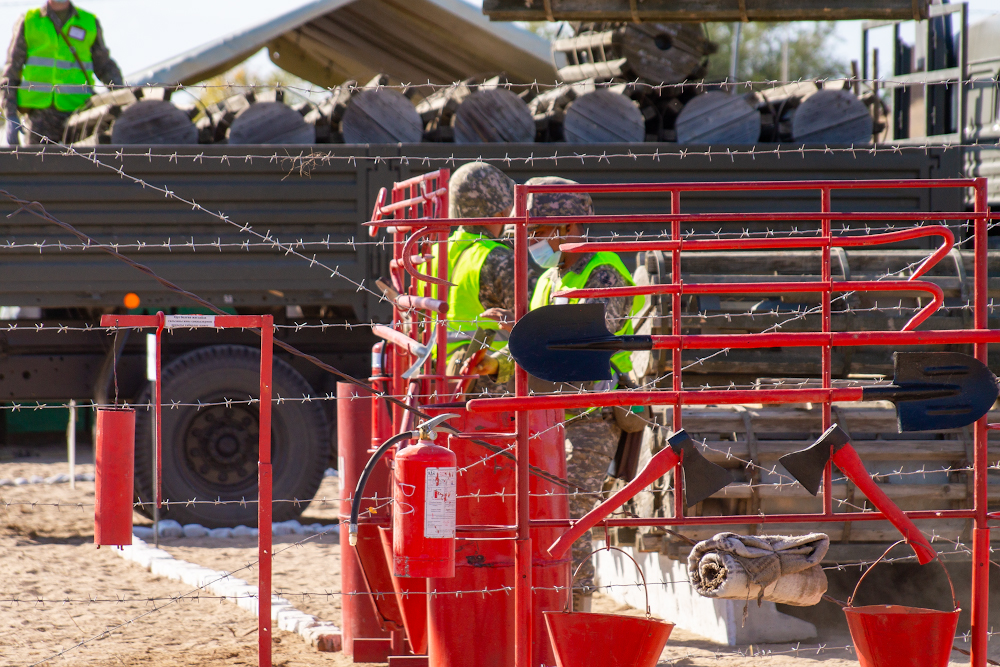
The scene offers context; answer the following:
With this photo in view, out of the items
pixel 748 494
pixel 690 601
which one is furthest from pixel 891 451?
pixel 690 601

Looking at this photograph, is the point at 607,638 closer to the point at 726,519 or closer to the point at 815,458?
the point at 726,519

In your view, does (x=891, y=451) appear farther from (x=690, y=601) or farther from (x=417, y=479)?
(x=417, y=479)

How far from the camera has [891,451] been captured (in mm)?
4633

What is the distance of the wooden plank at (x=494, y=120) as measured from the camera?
6.75 meters

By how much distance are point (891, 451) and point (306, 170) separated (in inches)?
150

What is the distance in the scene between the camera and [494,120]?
6.77 metres

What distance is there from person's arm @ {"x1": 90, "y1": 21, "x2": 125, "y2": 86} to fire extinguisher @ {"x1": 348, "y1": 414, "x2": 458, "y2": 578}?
5537 millimetres

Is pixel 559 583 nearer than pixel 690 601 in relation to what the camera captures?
Yes

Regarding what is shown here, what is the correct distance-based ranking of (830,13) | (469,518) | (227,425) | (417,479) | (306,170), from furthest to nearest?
(227,425) < (306,170) < (830,13) < (469,518) < (417,479)

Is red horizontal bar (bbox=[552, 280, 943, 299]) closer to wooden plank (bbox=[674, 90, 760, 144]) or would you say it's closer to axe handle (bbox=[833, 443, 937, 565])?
axe handle (bbox=[833, 443, 937, 565])

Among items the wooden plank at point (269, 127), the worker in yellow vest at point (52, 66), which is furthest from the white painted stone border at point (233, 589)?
the worker in yellow vest at point (52, 66)

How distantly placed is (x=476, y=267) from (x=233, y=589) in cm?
229

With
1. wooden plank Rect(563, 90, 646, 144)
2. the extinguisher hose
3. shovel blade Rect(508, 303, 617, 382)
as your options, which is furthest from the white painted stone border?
wooden plank Rect(563, 90, 646, 144)

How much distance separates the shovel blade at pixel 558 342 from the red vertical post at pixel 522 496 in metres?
0.07
